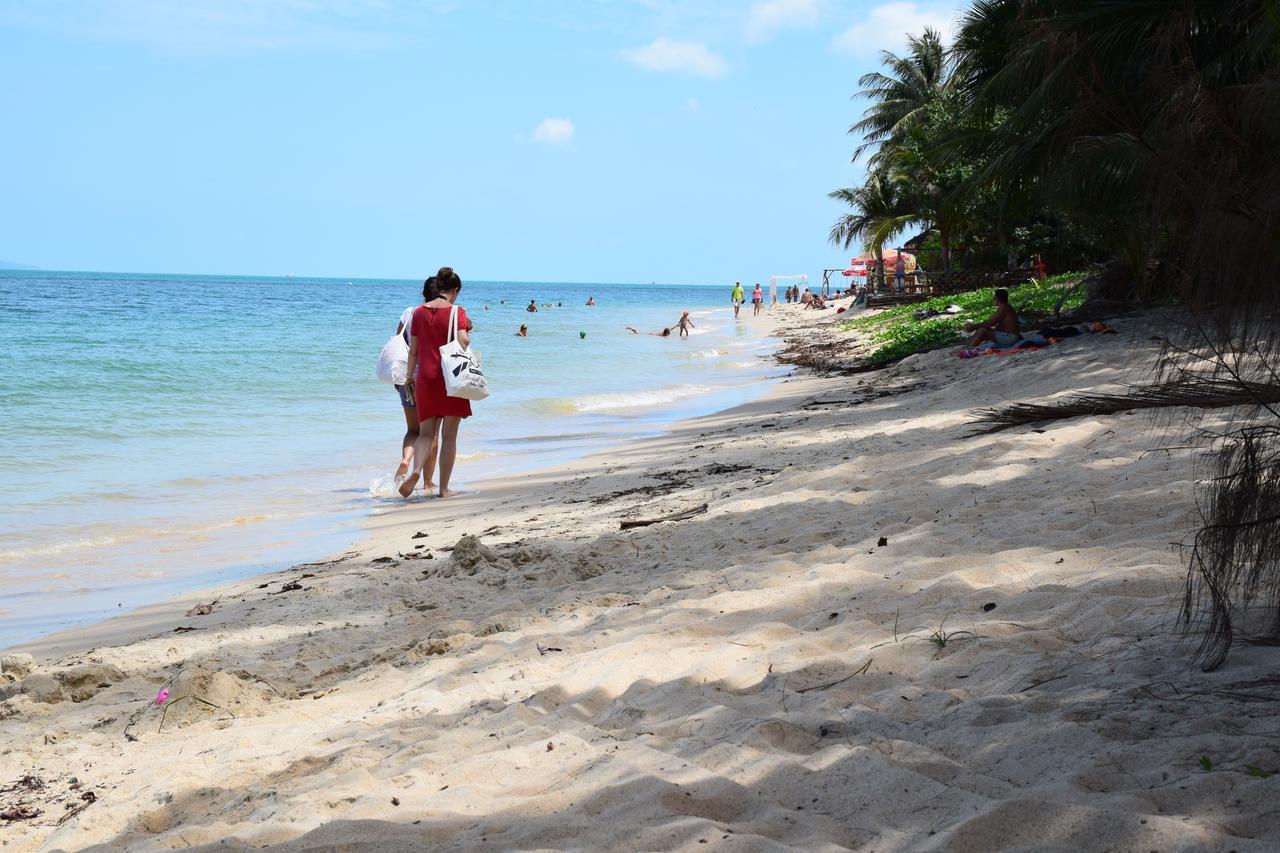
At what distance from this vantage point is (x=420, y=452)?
8617 millimetres

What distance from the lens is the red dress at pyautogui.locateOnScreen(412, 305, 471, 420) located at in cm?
817

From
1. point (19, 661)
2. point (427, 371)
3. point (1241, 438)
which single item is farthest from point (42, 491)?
point (1241, 438)

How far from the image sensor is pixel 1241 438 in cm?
246

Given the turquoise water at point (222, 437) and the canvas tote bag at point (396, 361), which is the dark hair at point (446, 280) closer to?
the canvas tote bag at point (396, 361)

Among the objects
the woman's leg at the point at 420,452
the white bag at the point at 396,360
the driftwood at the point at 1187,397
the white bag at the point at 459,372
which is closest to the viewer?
the driftwood at the point at 1187,397

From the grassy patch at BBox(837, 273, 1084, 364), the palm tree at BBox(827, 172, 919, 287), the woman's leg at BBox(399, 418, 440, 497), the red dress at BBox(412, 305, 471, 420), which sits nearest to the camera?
the red dress at BBox(412, 305, 471, 420)

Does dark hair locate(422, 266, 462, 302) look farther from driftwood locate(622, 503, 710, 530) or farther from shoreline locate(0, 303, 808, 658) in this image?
driftwood locate(622, 503, 710, 530)

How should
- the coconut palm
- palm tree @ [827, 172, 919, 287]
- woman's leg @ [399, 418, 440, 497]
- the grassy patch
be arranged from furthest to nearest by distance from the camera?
palm tree @ [827, 172, 919, 287], the grassy patch, woman's leg @ [399, 418, 440, 497], the coconut palm

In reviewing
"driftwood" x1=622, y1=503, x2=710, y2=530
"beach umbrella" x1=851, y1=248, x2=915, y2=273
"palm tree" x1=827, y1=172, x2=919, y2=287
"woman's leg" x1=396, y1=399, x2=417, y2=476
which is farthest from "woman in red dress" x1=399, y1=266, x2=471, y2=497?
"beach umbrella" x1=851, y1=248, x2=915, y2=273

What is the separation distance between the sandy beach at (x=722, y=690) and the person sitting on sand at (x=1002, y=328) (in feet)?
26.4

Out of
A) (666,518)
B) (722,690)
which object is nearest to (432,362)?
(666,518)

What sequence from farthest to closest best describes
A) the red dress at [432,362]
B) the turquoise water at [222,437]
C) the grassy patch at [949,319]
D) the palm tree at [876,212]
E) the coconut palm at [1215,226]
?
the palm tree at [876,212] → the grassy patch at [949,319] → the red dress at [432,362] → the turquoise water at [222,437] → the coconut palm at [1215,226]

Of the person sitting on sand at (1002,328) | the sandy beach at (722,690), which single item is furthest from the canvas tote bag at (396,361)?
→ the person sitting on sand at (1002,328)

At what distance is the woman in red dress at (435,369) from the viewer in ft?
26.8
